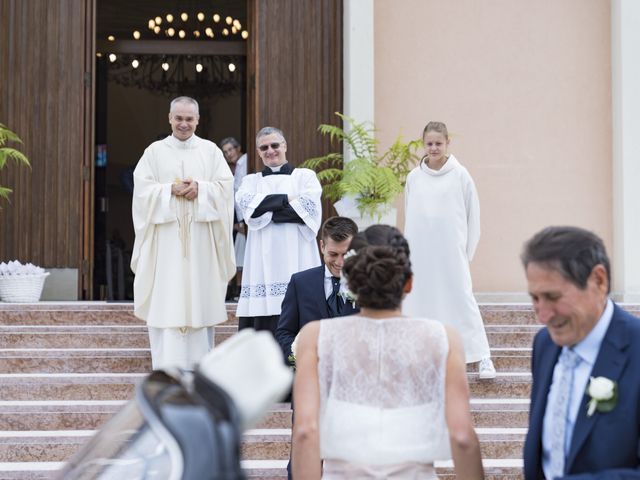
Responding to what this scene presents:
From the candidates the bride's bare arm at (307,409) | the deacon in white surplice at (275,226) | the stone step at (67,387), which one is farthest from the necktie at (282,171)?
the bride's bare arm at (307,409)

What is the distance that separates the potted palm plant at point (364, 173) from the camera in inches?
391

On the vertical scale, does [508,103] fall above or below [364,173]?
above

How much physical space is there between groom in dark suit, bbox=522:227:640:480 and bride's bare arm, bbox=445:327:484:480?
24 centimetres

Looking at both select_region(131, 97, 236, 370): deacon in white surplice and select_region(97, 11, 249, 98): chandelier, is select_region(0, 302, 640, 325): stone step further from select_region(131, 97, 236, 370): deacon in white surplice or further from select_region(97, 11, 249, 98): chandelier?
select_region(97, 11, 249, 98): chandelier

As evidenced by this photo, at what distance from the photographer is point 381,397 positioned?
129 inches

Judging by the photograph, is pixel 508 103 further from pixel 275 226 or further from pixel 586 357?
pixel 586 357

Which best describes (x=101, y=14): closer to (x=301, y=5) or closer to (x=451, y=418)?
(x=301, y=5)

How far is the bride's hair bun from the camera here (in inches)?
134

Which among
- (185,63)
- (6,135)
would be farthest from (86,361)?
(185,63)

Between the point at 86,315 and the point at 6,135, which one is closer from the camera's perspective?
the point at 86,315

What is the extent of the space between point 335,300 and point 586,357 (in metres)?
2.21

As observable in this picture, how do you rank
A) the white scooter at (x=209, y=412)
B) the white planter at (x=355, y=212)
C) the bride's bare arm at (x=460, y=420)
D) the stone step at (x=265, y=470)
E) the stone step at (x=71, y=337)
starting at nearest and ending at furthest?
the white scooter at (x=209, y=412) → the bride's bare arm at (x=460, y=420) → the stone step at (x=265, y=470) → the stone step at (x=71, y=337) → the white planter at (x=355, y=212)

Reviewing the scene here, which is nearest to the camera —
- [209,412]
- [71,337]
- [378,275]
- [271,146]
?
[209,412]

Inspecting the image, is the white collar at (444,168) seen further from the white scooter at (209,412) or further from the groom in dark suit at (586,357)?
the white scooter at (209,412)
